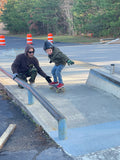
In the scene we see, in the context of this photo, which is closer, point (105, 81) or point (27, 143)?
point (27, 143)

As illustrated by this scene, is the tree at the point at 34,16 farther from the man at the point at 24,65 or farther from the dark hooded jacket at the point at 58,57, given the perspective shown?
the dark hooded jacket at the point at 58,57

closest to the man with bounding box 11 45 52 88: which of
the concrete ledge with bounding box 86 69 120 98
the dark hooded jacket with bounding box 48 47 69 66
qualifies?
the dark hooded jacket with bounding box 48 47 69 66

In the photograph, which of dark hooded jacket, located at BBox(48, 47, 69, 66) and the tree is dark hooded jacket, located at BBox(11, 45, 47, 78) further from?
the tree

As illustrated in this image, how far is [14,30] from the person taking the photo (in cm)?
4481

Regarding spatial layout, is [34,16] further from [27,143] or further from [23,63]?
[27,143]

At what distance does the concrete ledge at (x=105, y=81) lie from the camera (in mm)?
5336

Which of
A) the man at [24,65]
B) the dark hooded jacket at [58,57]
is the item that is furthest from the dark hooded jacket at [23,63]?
the dark hooded jacket at [58,57]

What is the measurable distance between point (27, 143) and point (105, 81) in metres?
2.94

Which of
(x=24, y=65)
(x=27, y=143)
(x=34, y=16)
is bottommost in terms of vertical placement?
(x=27, y=143)

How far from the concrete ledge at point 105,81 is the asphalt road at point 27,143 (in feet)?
7.01

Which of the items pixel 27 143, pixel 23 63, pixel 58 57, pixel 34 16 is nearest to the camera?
pixel 27 143

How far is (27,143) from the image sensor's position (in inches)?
140

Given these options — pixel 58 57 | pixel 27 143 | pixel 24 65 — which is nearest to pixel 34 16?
pixel 24 65

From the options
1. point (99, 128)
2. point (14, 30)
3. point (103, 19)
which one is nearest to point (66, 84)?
point (99, 128)
